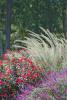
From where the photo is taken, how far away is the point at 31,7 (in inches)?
1123

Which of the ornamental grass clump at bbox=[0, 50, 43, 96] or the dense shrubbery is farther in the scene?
the ornamental grass clump at bbox=[0, 50, 43, 96]

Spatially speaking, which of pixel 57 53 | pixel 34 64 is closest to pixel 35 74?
pixel 34 64

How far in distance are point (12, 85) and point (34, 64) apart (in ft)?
2.45

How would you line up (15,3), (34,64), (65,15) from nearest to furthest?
(34,64)
(15,3)
(65,15)

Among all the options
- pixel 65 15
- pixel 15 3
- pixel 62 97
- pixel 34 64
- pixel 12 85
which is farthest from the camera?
pixel 65 15

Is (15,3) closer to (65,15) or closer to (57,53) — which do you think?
(65,15)

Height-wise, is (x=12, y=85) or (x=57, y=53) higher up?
(x=57, y=53)

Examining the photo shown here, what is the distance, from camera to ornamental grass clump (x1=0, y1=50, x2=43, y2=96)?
22.3ft

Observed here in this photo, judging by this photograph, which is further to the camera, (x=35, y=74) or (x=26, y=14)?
(x=26, y=14)

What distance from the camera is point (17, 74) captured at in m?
→ 7.02

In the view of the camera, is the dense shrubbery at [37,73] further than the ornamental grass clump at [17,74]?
No

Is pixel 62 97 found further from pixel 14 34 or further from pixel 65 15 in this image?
pixel 65 15

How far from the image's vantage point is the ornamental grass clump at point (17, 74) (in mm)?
6805

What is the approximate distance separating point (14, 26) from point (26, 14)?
2.08 meters
